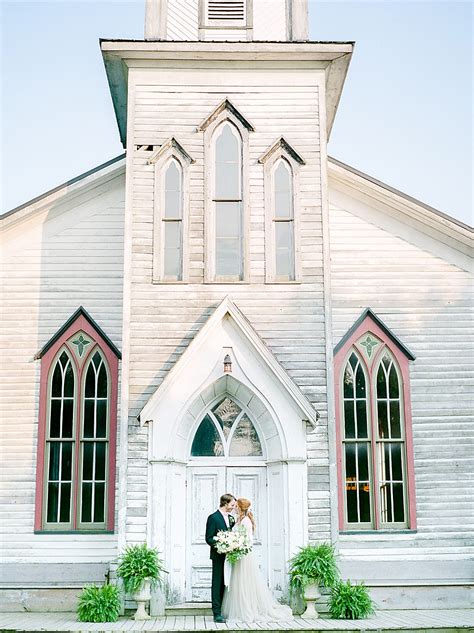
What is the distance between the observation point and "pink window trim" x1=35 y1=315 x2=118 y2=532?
15.5 m

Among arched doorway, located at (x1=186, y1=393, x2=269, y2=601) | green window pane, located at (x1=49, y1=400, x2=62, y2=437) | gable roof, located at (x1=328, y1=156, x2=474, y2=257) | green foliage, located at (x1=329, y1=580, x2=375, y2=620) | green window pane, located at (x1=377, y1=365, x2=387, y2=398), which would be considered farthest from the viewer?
gable roof, located at (x1=328, y1=156, x2=474, y2=257)

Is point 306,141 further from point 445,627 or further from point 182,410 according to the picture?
point 445,627

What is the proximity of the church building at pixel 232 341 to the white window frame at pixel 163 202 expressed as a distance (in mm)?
37

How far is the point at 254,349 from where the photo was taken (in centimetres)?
1418

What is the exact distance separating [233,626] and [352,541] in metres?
4.01

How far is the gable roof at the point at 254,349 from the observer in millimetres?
13883

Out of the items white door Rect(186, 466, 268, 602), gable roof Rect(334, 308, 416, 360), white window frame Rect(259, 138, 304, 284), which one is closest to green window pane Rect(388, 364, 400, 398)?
gable roof Rect(334, 308, 416, 360)

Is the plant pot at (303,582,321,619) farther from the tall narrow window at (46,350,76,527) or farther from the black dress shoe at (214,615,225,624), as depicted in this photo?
the tall narrow window at (46,350,76,527)

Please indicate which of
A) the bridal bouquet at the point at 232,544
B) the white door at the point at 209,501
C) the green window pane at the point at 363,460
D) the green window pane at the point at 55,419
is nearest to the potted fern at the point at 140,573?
the white door at the point at 209,501

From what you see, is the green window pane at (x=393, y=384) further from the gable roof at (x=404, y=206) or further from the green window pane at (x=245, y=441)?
the green window pane at (x=245, y=441)

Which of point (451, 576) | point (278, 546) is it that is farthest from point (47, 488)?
point (451, 576)

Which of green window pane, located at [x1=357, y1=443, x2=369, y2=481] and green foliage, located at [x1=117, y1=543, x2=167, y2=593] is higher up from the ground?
green window pane, located at [x1=357, y1=443, x2=369, y2=481]

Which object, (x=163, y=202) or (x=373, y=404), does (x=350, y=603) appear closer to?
(x=373, y=404)

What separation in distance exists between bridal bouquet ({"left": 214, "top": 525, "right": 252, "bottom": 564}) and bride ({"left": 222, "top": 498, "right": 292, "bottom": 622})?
113mm
